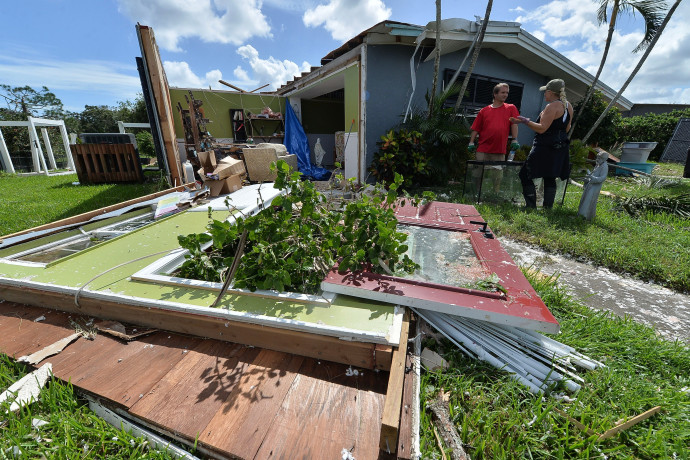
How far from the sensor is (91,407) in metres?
1.20

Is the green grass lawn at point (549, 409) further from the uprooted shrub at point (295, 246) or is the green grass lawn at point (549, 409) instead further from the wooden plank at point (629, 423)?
the uprooted shrub at point (295, 246)

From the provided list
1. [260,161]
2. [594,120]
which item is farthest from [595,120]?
[260,161]

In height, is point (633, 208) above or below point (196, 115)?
below

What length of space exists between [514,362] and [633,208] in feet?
14.8

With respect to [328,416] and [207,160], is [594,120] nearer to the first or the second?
[207,160]

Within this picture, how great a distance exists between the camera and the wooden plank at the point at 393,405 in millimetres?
860

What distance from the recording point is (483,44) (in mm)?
6465

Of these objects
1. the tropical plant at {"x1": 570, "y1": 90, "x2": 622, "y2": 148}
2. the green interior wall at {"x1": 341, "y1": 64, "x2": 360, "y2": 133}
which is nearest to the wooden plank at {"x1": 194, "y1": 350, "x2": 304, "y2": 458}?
the green interior wall at {"x1": 341, "y1": 64, "x2": 360, "y2": 133}

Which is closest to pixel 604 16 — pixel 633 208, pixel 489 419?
pixel 633 208

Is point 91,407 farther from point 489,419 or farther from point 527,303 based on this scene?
point 527,303

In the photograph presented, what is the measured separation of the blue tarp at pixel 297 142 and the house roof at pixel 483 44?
36.9 inches

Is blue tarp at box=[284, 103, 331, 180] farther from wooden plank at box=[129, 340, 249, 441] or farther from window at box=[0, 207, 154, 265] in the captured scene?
wooden plank at box=[129, 340, 249, 441]

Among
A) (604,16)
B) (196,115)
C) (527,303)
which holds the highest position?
(604,16)

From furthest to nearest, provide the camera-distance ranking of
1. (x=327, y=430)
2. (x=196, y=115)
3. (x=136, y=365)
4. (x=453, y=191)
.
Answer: (x=196, y=115), (x=453, y=191), (x=136, y=365), (x=327, y=430)
